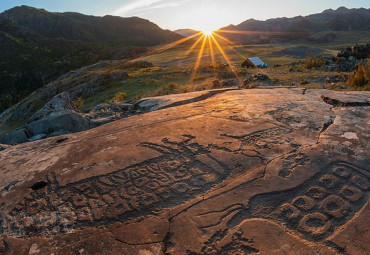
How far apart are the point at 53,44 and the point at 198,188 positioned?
199 ft

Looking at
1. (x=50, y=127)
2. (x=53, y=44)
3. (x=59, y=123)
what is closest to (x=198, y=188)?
(x=59, y=123)

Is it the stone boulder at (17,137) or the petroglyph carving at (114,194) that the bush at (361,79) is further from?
the stone boulder at (17,137)

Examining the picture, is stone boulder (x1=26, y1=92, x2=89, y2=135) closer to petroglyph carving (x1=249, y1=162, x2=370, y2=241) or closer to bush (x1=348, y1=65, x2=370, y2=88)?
petroglyph carving (x1=249, y1=162, x2=370, y2=241)

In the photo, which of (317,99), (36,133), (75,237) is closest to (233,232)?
(75,237)

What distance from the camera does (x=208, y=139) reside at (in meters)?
3.34

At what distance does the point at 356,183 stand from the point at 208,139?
59.6 inches

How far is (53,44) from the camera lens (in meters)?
55.2

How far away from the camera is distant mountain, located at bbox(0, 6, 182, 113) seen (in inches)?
1531

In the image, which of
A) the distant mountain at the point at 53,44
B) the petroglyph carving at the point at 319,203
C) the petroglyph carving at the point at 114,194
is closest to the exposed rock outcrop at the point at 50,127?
the petroglyph carving at the point at 114,194

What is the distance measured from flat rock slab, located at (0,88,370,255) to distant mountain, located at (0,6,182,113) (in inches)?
989

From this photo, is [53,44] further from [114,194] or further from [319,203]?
[319,203]

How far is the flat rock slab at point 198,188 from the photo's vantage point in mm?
2025

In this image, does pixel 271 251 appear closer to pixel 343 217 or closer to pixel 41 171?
pixel 343 217

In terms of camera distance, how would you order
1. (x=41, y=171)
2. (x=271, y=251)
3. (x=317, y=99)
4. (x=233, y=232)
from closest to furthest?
1. (x=271, y=251)
2. (x=233, y=232)
3. (x=41, y=171)
4. (x=317, y=99)
